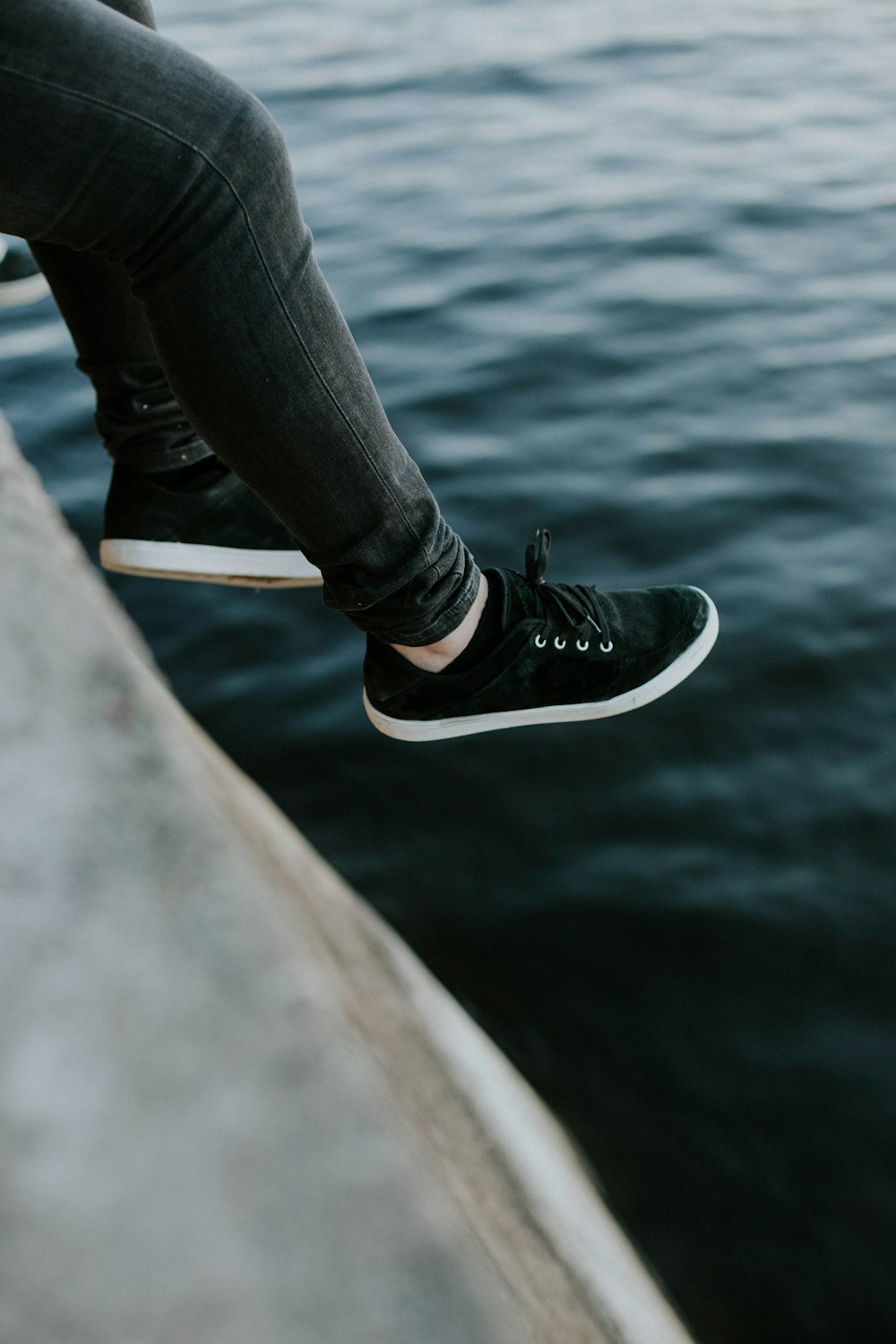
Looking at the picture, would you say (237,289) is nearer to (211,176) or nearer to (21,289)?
(211,176)

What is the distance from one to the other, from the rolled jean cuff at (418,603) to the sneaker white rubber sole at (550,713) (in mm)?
137

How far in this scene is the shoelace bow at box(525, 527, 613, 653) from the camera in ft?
4.29

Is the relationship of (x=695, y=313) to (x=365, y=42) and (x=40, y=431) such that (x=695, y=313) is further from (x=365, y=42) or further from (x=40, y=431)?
(x=365, y=42)

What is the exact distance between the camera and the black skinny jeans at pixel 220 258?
2.48 ft

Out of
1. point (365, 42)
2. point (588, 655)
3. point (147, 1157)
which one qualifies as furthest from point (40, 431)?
point (365, 42)

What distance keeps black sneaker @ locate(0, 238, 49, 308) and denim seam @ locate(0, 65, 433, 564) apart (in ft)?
8.02

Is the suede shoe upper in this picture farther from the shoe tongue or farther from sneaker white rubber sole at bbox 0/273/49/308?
sneaker white rubber sole at bbox 0/273/49/308

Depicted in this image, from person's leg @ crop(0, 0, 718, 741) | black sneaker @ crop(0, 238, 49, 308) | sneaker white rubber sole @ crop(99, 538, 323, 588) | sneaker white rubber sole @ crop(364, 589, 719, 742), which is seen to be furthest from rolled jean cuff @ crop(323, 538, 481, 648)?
black sneaker @ crop(0, 238, 49, 308)

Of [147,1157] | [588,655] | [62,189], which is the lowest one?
[588,655]

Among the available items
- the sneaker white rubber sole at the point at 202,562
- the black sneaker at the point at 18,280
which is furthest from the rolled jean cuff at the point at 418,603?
the black sneaker at the point at 18,280

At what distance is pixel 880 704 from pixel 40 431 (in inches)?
74.2

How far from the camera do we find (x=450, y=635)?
1182mm

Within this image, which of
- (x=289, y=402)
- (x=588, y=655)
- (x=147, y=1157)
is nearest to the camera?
(x=147, y=1157)

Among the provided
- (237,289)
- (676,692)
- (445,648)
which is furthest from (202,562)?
(676,692)
